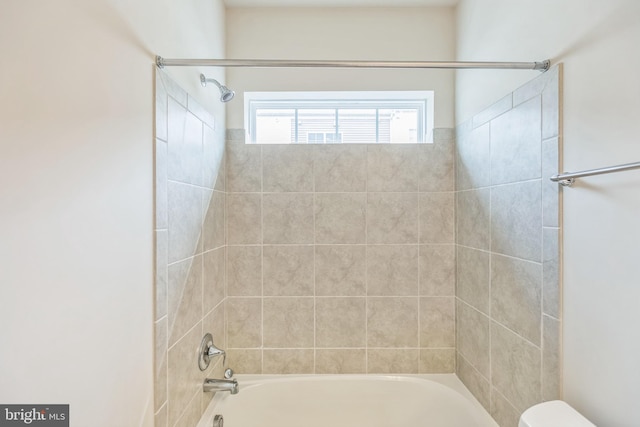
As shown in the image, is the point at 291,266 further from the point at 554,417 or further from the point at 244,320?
the point at 554,417

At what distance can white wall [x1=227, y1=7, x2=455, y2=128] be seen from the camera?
6.29 ft

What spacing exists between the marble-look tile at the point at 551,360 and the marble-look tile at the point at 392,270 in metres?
0.82

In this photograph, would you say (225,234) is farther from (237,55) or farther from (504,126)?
(504,126)

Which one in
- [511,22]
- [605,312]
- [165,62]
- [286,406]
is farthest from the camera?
[286,406]

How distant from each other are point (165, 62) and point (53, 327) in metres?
0.85

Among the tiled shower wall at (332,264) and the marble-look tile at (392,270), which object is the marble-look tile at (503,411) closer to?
the tiled shower wall at (332,264)

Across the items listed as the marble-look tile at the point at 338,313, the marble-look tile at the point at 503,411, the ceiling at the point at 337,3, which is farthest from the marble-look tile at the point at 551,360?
the ceiling at the point at 337,3

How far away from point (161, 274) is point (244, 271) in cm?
83

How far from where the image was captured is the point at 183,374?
4.25ft

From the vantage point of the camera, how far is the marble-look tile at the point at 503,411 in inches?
52.2

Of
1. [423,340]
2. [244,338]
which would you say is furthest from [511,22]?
[244,338]

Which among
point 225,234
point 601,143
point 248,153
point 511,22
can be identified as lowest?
point 225,234

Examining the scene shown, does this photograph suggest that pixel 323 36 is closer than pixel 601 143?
No

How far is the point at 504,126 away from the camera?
138 centimetres
